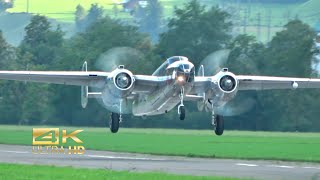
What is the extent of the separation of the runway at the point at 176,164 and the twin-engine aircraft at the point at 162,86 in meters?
3.98

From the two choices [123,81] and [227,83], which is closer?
[227,83]

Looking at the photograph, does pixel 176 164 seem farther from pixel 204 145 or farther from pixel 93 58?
pixel 93 58

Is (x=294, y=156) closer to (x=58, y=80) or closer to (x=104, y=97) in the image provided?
(x=104, y=97)

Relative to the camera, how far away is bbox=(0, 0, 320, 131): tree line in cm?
8414

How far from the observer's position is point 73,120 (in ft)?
292

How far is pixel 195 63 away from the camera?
91.8m

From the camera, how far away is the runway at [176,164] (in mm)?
34509

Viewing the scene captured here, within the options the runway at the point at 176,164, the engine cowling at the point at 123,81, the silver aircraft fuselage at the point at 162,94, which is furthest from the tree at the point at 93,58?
the runway at the point at 176,164

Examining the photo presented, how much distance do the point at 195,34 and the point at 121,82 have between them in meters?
45.8

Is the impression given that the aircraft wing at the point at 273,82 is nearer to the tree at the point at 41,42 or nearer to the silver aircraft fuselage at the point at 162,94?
the silver aircraft fuselage at the point at 162,94

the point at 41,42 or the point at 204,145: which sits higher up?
the point at 41,42

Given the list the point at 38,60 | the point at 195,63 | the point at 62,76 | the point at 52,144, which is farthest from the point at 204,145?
the point at 38,60

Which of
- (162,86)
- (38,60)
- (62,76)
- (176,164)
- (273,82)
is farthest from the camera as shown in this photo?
(38,60)

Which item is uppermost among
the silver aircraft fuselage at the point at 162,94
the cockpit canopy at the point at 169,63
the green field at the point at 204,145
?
the cockpit canopy at the point at 169,63
